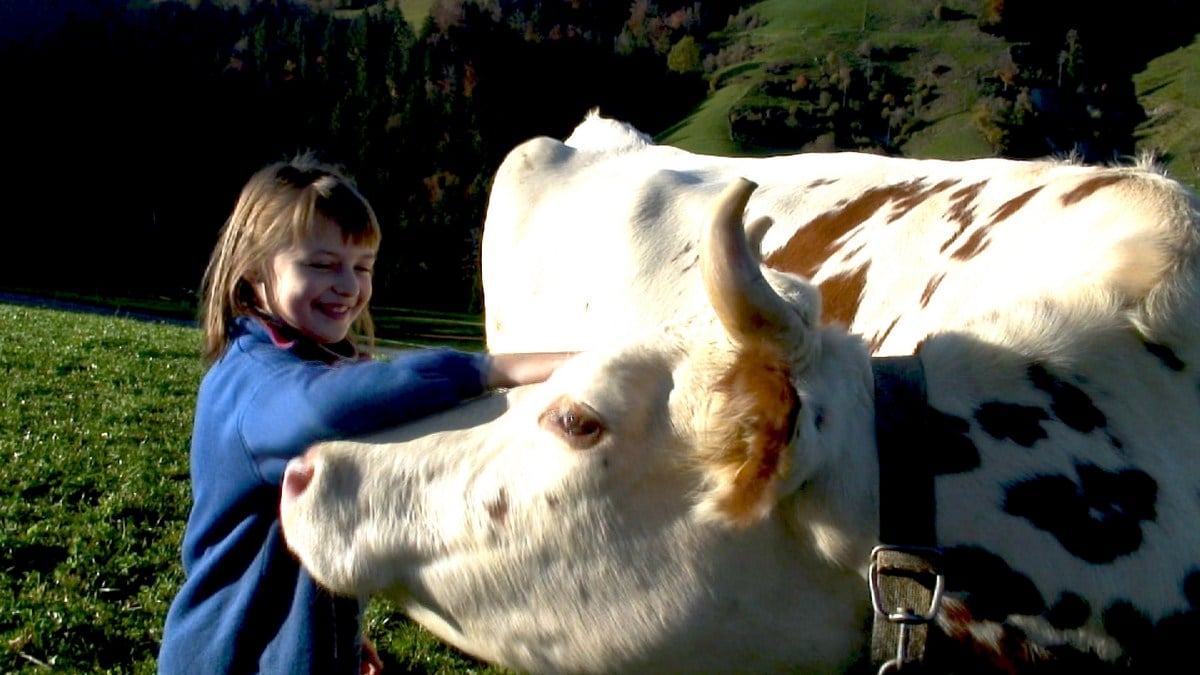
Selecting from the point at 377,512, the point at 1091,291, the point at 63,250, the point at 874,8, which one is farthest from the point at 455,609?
the point at 874,8

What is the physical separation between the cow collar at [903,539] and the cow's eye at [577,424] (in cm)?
59

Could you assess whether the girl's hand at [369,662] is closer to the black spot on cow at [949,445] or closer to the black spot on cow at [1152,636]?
the black spot on cow at [949,445]

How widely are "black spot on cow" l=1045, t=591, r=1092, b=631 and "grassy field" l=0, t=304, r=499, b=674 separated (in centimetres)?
306

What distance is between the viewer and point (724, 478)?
7.58 ft

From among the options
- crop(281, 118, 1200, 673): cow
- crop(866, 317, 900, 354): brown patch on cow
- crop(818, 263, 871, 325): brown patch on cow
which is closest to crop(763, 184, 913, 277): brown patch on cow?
crop(818, 263, 871, 325): brown patch on cow

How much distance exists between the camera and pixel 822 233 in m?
4.82

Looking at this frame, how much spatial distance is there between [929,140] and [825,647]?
2337 inches

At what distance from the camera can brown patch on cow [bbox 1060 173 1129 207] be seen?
321cm

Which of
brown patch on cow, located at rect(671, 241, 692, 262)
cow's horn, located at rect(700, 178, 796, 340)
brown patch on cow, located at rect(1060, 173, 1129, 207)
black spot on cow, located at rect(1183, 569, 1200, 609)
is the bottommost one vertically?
brown patch on cow, located at rect(671, 241, 692, 262)

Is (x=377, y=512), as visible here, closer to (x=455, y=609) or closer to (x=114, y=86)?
(x=455, y=609)

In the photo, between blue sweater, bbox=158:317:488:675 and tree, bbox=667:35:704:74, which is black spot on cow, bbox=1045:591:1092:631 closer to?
blue sweater, bbox=158:317:488:675

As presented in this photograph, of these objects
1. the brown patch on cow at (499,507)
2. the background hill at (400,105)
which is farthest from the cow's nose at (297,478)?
the background hill at (400,105)

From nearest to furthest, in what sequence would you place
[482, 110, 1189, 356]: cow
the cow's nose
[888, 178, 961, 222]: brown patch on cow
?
the cow's nose < [482, 110, 1189, 356]: cow < [888, 178, 961, 222]: brown patch on cow

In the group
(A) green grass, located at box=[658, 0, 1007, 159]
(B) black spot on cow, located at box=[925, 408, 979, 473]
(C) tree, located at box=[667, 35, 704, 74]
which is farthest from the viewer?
(C) tree, located at box=[667, 35, 704, 74]
